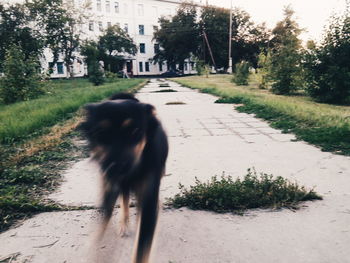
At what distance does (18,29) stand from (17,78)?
26.8 meters

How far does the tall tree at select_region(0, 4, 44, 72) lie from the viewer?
30.9m

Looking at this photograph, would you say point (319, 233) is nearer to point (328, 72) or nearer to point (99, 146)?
point (99, 146)

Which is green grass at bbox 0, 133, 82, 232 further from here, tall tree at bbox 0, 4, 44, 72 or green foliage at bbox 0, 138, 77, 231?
tall tree at bbox 0, 4, 44, 72

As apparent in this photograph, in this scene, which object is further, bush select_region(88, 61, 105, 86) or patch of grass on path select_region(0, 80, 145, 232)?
bush select_region(88, 61, 105, 86)

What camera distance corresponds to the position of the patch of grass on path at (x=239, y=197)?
2.51 meters

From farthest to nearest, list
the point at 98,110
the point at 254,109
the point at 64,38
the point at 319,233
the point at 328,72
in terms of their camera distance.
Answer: the point at 64,38, the point at 328,72, the point at 254,109, the point at 319,233, the point at 98,110

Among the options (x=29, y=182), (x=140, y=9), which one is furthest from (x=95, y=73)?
(x=140, y=9)

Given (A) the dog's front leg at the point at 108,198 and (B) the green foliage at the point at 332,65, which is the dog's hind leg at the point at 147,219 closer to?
(A) the dog's front leg at the point at 108,198

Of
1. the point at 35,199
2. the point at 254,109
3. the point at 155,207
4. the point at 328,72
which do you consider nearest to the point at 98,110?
the point at 155,207

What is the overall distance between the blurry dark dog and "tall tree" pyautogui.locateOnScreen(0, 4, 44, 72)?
110 feet

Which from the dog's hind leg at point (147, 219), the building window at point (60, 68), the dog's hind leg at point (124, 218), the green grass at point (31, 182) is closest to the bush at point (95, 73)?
the green grass at point (31, 182)

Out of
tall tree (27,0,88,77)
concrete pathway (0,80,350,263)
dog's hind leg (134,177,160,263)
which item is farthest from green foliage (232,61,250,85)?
tall tree (27,0,88,77)

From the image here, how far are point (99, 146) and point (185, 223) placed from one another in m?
1.07

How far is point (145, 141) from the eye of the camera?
5.34ft
